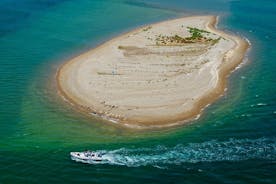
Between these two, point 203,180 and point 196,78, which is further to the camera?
point 196,78

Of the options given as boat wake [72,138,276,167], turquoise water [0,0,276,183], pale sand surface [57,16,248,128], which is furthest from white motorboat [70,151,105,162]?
pale sand surface [57,16,248,128]

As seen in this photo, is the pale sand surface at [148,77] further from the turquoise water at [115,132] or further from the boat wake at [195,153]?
the boat wake at [195,153]

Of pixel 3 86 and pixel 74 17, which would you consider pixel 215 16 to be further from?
pixel 3 86

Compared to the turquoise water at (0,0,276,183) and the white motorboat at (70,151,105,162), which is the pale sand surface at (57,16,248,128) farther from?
the white motorboat at (70,151,105,162)

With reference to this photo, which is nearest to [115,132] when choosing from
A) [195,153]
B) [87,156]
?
[87,156]

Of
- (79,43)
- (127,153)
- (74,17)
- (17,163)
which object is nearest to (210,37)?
(79,43)
